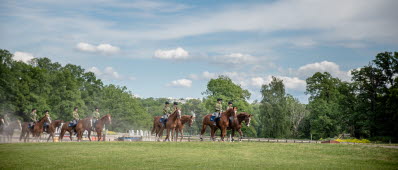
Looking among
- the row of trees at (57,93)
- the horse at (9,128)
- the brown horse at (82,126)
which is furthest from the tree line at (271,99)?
the brown horse at (82,126)

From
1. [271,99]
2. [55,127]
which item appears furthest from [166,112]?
[271,99]

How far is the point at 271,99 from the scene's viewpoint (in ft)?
202

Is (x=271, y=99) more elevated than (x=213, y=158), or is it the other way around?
(x=271, y=99)

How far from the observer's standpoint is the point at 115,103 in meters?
84.3

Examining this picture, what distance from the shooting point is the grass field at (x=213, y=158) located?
17.0 m

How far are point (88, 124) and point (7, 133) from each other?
11.6 m

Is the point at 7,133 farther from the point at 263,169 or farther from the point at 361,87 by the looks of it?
the point at 361,87

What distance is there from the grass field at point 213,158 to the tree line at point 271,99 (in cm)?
2874

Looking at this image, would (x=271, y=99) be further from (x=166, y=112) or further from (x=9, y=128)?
(x=9, y=128)

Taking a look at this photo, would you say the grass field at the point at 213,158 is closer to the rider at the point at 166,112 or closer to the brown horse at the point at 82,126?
the rider at the point at 166,112

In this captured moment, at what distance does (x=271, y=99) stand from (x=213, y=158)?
144 feet

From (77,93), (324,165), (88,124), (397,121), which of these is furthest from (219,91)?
(324,165)

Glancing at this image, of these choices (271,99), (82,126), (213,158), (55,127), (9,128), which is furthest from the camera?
(271,99)

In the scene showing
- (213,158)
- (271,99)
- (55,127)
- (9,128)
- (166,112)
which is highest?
(271,99)
